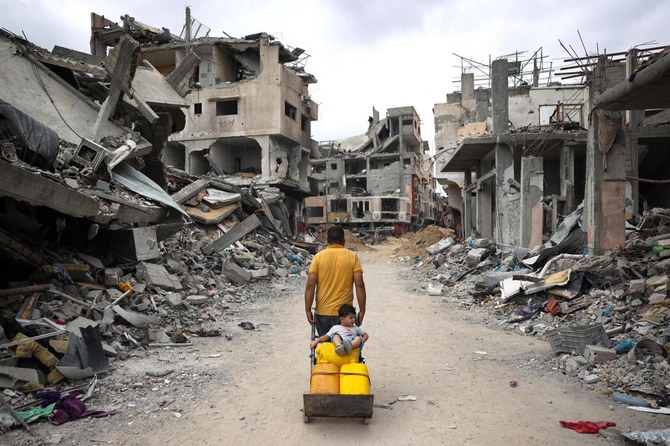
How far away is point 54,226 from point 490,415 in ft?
26.1

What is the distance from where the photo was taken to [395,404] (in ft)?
15.6

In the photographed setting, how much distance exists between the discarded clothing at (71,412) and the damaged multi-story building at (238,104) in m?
26.2

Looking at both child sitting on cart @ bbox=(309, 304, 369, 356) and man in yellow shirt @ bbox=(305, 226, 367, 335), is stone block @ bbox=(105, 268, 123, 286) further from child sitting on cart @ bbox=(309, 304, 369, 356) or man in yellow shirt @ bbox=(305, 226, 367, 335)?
child sitting on cart @ bbox=(309, 304, 369, 356)

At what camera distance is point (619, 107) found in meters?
8.15

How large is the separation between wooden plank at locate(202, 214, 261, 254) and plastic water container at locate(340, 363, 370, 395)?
12.0m

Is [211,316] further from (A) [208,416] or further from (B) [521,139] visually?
(B) [521,139]

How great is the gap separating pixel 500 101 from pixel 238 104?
18546 mm

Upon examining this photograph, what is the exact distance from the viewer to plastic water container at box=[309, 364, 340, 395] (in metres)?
4.03

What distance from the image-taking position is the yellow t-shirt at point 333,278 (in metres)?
4.72

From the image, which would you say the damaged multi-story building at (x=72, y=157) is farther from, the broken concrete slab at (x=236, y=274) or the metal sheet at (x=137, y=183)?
the broken concrete slab at (x=236, y=274)

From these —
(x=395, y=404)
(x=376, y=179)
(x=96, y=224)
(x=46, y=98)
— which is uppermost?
(x=376, y=179)

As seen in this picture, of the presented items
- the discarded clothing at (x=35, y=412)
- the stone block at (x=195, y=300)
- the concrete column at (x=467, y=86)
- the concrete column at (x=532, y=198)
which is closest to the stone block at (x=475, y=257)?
the concrete column at (x=532, y=198)

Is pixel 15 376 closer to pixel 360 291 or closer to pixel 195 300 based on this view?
pixel 360 291

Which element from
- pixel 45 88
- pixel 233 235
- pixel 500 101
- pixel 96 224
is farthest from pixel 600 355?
pixel 233 235
